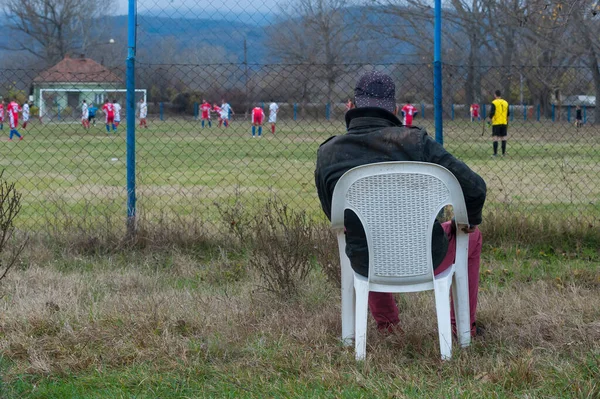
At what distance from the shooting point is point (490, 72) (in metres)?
7.50

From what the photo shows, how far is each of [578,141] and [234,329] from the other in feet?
16.9

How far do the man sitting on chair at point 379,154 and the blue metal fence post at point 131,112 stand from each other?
296cm

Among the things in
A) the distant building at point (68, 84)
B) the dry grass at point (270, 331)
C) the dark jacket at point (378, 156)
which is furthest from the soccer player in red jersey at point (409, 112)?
the dark jacket at point (378, 156)

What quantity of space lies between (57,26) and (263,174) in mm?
53066

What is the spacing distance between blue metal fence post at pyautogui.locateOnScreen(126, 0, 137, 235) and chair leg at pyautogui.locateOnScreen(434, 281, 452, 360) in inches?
139

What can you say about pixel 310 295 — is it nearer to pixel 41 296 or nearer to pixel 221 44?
pixel 41 296


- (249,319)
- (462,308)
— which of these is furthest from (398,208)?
(249,319)

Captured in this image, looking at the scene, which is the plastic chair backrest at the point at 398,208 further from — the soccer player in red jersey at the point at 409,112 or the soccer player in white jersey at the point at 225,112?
the soccer player in white jersey at the point at 225,112

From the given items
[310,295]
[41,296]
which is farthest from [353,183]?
[41,296]

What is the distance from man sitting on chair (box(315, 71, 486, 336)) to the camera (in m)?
3.77

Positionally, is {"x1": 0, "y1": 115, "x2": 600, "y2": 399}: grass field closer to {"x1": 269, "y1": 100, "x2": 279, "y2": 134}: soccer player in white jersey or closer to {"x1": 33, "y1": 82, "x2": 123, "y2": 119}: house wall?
{"x1": 269, "y1": 100, "x2": 279, "y2": 134}: soccer player in white jersey

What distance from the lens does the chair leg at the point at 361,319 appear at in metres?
3.82

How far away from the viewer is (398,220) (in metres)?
3.73

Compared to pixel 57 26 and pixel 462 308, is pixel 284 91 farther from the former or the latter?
pixel 57 26
